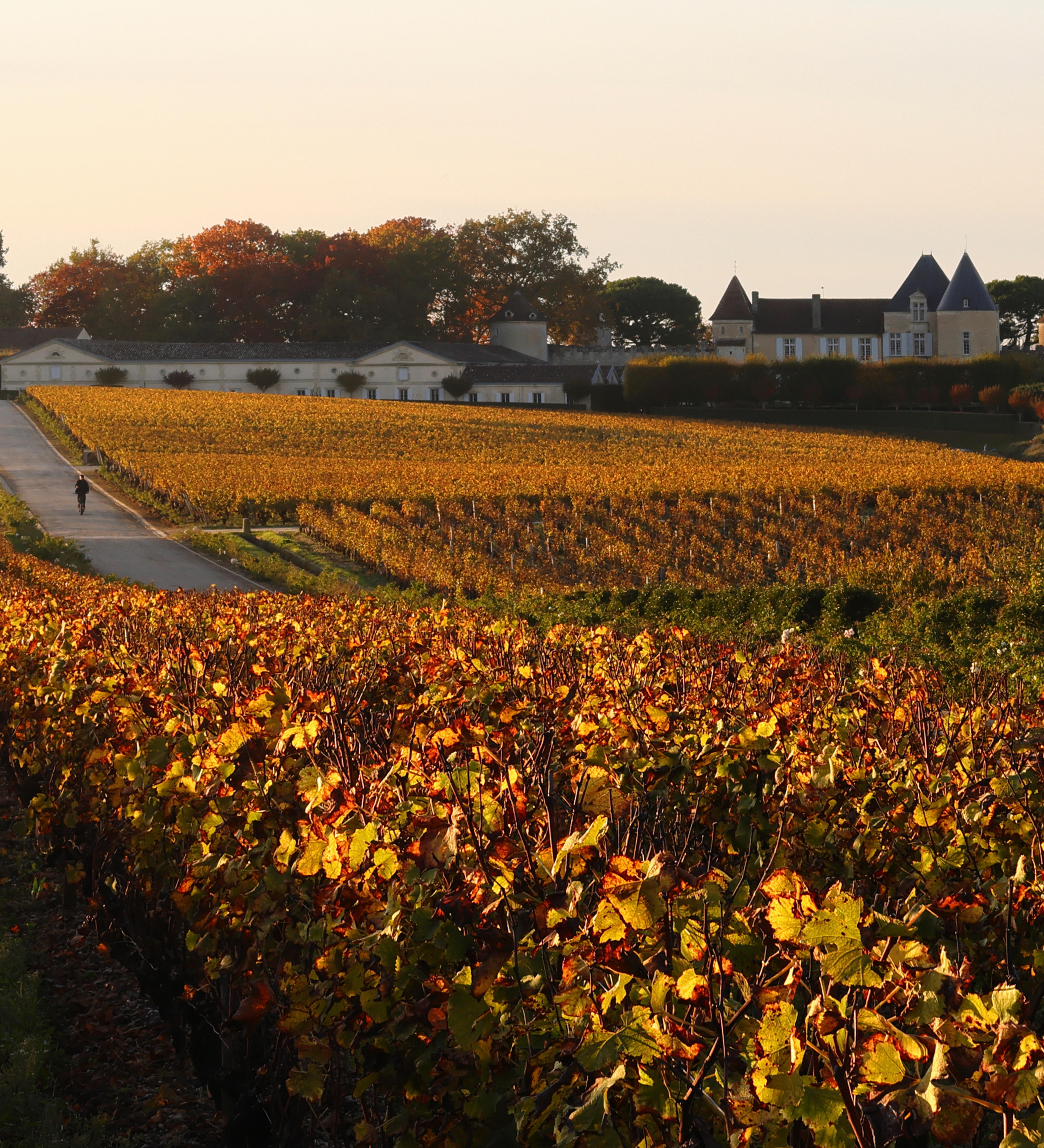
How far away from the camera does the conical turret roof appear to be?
344 ft

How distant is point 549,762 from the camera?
405cm

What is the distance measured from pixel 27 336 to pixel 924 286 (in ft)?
243

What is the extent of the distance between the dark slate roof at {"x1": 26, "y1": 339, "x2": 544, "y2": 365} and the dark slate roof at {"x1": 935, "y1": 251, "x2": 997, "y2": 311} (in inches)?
1211

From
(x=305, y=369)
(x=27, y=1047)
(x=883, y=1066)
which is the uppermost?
(x=305, y=369)

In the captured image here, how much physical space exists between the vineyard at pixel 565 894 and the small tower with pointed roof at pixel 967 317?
9546 cm

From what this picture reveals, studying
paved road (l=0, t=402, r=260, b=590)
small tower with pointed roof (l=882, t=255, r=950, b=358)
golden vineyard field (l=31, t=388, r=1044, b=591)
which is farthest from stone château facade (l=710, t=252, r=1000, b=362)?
paved road (l=0, t=402, r=260, b=590)

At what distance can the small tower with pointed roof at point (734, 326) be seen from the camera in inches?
4117

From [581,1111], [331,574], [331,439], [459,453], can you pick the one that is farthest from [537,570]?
[331,439]

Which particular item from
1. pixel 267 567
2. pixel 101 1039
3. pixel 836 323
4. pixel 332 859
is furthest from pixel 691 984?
pixel 836 323

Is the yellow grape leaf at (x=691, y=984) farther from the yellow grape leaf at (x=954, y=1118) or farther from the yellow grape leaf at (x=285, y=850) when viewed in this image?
the yellow grape leaf at (x=285, y=850)

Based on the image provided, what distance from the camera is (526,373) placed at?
A: 311 feet

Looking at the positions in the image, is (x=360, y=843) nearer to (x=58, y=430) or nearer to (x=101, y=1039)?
(x=101, y=1039)

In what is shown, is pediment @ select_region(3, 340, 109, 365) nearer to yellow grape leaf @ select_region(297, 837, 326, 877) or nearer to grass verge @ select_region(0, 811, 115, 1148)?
grass verge @ select_region(0, 811, 115, 1148)

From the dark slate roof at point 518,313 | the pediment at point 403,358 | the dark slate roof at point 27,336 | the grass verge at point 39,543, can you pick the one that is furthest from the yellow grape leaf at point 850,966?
the dark slate roof at point 27,336
